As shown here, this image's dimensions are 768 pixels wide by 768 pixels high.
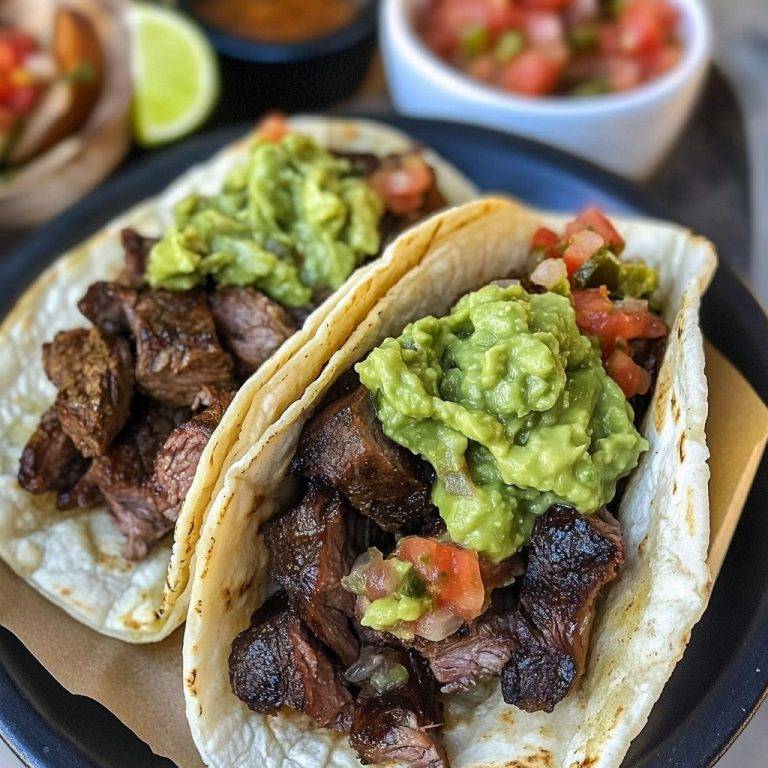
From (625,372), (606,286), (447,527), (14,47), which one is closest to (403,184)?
(606,286)

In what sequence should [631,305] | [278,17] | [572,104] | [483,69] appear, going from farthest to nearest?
[278,17]
[483,69]
[572,104]
[631,305]

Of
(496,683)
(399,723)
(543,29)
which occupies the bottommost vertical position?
(496,683)

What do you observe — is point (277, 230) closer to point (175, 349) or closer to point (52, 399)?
point (175, 349)

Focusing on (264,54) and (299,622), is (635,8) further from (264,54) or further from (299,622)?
(299,622)

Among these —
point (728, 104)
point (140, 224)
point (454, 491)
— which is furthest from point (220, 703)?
point (728, 104)

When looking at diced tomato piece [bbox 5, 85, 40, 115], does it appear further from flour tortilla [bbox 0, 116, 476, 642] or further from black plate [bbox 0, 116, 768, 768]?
black plate [bbox 0, 116, 768, 768]
